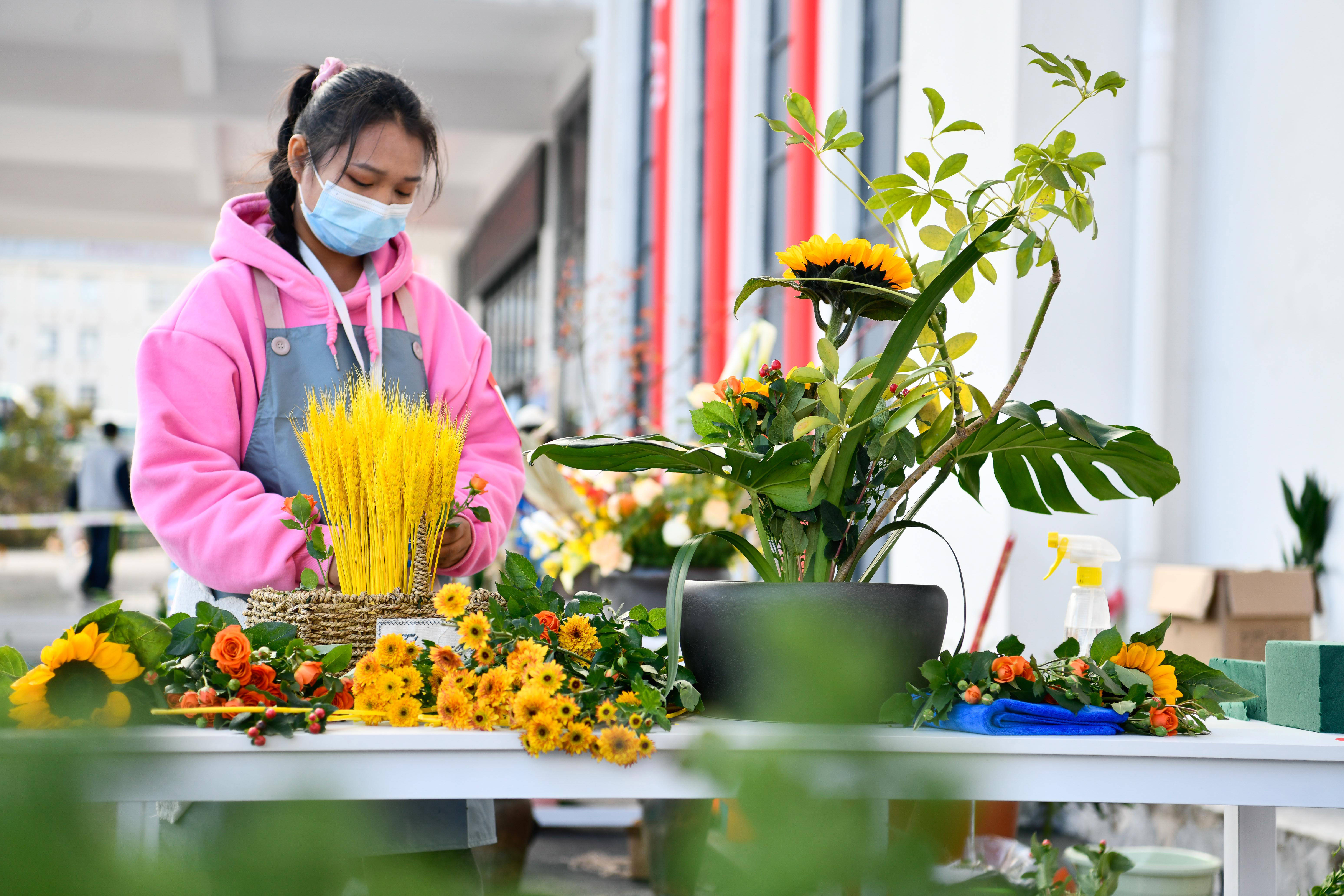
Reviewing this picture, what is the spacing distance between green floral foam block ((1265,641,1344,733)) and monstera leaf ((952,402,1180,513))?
18 cm

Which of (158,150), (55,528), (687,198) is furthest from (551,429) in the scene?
(55,528)

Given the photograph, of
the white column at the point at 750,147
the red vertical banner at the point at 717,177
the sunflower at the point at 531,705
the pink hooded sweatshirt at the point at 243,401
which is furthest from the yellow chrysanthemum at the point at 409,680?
the red vertical banner at the point at 717,177

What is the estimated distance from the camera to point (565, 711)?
2.77 ft

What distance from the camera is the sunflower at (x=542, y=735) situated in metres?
0.83

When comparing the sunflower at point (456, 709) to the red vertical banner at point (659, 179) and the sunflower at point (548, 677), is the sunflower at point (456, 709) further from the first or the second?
the red vertical banner at point (659, 179)

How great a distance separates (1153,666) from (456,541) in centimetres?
66

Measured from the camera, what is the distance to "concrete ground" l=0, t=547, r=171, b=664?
616 cm

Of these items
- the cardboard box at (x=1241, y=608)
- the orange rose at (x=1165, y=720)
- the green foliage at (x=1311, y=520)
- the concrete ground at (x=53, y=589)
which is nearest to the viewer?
the orange rose at (x=1165, y=720)

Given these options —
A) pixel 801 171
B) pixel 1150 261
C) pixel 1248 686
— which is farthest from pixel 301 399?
pixel 801 171

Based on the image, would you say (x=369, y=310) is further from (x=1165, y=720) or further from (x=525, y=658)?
(x=1165, y=720)

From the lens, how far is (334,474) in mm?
1046

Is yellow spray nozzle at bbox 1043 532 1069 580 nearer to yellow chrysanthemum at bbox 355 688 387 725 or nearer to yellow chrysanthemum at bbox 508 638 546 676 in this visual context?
yellow chrysanthemum at bbox 508 638 546 676

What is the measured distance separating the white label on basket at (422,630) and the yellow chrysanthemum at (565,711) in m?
0.18

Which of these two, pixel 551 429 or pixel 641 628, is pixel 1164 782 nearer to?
pixel 641 628
